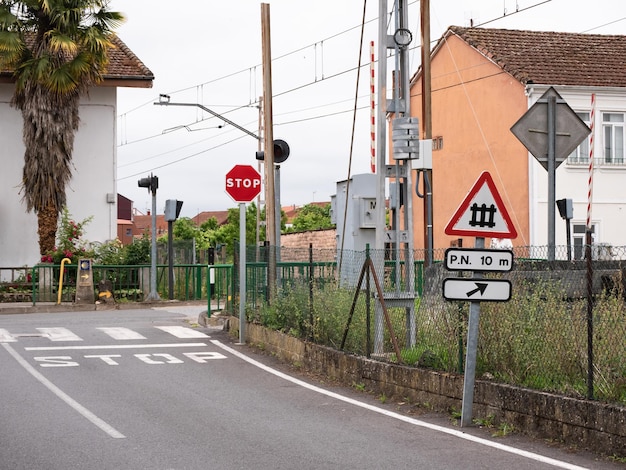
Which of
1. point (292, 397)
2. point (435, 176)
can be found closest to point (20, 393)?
point (292, 397)

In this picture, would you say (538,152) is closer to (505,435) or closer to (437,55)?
(505,435)

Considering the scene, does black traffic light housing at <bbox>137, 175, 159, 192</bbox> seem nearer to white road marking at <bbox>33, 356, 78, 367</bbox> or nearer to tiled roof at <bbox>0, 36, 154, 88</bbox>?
tiled roof at <bbox>0, 36, 154, 88</bbox>

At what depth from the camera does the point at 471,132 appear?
37250 millimetres

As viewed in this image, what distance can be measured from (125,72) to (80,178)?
3707 mm

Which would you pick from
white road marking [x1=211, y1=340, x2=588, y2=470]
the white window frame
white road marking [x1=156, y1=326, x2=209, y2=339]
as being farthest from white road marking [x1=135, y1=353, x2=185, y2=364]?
the white window frame

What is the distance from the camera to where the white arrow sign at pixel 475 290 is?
9969mm

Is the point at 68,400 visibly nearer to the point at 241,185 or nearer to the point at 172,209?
the point at 241,185

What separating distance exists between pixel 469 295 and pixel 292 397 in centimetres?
311

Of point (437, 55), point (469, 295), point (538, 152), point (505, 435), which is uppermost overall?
point (437, 55)

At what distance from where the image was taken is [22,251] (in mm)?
33469

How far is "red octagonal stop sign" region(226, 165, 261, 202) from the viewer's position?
61.7 feet

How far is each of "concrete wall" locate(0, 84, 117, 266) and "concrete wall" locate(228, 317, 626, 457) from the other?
21.3m

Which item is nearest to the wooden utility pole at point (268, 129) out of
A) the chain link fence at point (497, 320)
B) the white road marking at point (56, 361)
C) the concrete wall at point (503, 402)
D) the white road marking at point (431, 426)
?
the chain link fence at point (497, 320)

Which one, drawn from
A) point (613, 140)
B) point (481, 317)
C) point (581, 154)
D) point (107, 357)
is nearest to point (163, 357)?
point (107, 357)
